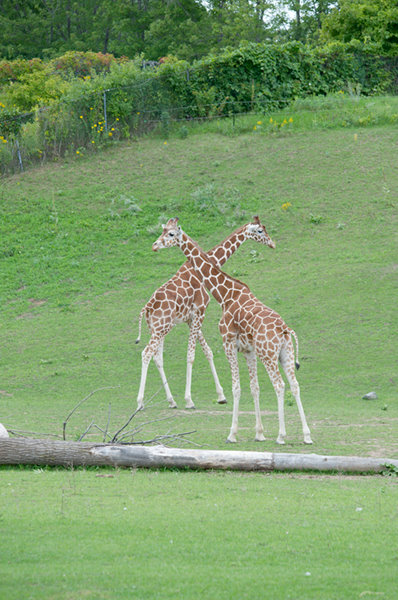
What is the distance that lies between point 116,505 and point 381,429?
6078 mm

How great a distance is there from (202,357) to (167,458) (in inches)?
402

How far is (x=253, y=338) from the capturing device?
11.8 metres

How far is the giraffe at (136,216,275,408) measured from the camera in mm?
15469

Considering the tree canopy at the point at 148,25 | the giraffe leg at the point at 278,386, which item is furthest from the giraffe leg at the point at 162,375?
the tree canopy at the point at 148,25

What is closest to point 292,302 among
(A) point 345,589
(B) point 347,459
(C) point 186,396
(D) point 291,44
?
(C) point 186,396

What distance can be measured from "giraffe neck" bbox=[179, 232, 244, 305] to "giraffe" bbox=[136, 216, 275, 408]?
679mm

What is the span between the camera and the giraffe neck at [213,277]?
42.5 ft

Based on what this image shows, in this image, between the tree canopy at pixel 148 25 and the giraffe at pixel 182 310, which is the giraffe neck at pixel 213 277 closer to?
the giraffe at pixel 182 310

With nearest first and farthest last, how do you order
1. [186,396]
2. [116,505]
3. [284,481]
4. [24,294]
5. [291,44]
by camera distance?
[116,505]
[284,481]
[186,396]
[24,294]
[291,44]

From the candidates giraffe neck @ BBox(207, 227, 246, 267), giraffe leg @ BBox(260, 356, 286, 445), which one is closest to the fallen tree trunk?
giraffe leg @ BBox(260, 356, 286, 445)

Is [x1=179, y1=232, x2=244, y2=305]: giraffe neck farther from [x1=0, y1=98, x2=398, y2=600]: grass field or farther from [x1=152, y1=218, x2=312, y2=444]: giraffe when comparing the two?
[x1=0, y1=98, x2=398, y2=600]: grass field

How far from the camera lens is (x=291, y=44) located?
36156 millimetres

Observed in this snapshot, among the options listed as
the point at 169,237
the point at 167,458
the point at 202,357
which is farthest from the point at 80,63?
the point at 167,458

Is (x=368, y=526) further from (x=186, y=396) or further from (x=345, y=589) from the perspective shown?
(x=186, y=396)
